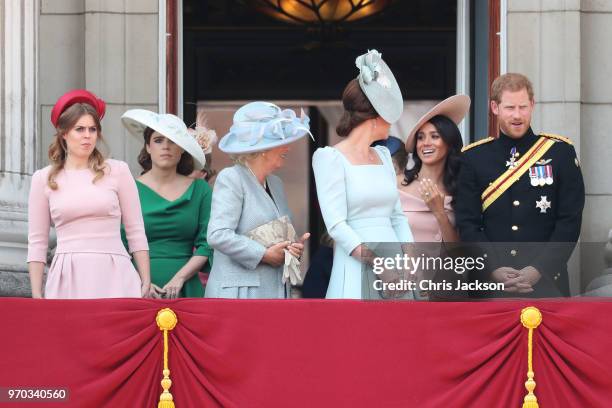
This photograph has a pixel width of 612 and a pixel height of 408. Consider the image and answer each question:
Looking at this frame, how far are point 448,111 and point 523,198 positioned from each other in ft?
2.56

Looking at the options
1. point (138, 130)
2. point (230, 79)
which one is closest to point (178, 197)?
point (138, 130)

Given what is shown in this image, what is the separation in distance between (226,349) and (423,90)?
20.9 feet

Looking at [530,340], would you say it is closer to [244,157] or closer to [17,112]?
Answer: [244,157]

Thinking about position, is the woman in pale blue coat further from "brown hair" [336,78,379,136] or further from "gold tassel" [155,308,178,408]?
"gold tassel" [155,308,178,408]

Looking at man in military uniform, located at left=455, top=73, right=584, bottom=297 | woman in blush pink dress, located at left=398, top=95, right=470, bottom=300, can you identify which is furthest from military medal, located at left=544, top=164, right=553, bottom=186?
woman in blush pink dress, located at left=398, top=95, right=470, bottom=300

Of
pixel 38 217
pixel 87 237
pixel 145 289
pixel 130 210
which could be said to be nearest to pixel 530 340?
pixel 145 289

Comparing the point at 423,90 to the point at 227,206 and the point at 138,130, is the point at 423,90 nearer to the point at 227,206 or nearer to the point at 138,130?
the point at 138,130

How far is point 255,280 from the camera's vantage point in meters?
8.45

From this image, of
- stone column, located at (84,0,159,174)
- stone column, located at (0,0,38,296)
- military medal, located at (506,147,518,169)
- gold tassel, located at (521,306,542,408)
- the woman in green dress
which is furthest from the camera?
stone column, located at (84,0,159,174)

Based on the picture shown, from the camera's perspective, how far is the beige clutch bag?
27.7ft

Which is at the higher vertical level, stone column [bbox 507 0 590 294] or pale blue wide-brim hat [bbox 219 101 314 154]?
stone column [bbox 507 0 590 294]

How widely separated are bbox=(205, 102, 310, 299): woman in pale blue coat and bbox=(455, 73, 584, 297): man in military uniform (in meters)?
0.97

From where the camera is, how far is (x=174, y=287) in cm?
879

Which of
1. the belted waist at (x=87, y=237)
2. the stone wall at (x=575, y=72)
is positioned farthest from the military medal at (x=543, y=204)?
the belted waist at (x=87, y=237)
